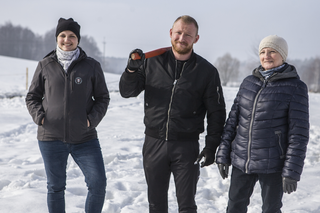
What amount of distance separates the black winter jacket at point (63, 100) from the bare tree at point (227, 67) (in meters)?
77.5

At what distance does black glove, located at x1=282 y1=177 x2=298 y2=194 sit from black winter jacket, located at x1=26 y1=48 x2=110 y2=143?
1.64 metres

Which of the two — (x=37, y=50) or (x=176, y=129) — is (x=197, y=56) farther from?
(x=37, y=50)

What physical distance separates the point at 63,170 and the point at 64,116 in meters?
0.48

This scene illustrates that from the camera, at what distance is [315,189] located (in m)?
3.95

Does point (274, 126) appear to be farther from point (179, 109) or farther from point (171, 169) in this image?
point (171, 169)

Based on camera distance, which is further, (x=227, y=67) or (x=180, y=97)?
(x=227, y=67)

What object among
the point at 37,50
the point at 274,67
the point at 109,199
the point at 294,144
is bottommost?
the point at 109,199

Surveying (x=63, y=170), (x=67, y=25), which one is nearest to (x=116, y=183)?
(x=63, y=170)

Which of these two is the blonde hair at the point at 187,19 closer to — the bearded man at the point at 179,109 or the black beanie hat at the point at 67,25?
the bearded man at the point at 179,109

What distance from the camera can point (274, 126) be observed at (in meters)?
2.36

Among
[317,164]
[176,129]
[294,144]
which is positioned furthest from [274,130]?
[317,164]

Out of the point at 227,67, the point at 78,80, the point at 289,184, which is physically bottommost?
Result: the point at 289,184

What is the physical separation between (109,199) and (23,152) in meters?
2.50

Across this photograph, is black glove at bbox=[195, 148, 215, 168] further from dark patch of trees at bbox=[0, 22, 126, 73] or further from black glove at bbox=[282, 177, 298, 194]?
dark patch of trees at bbox=[0, 22, 126, 73]
